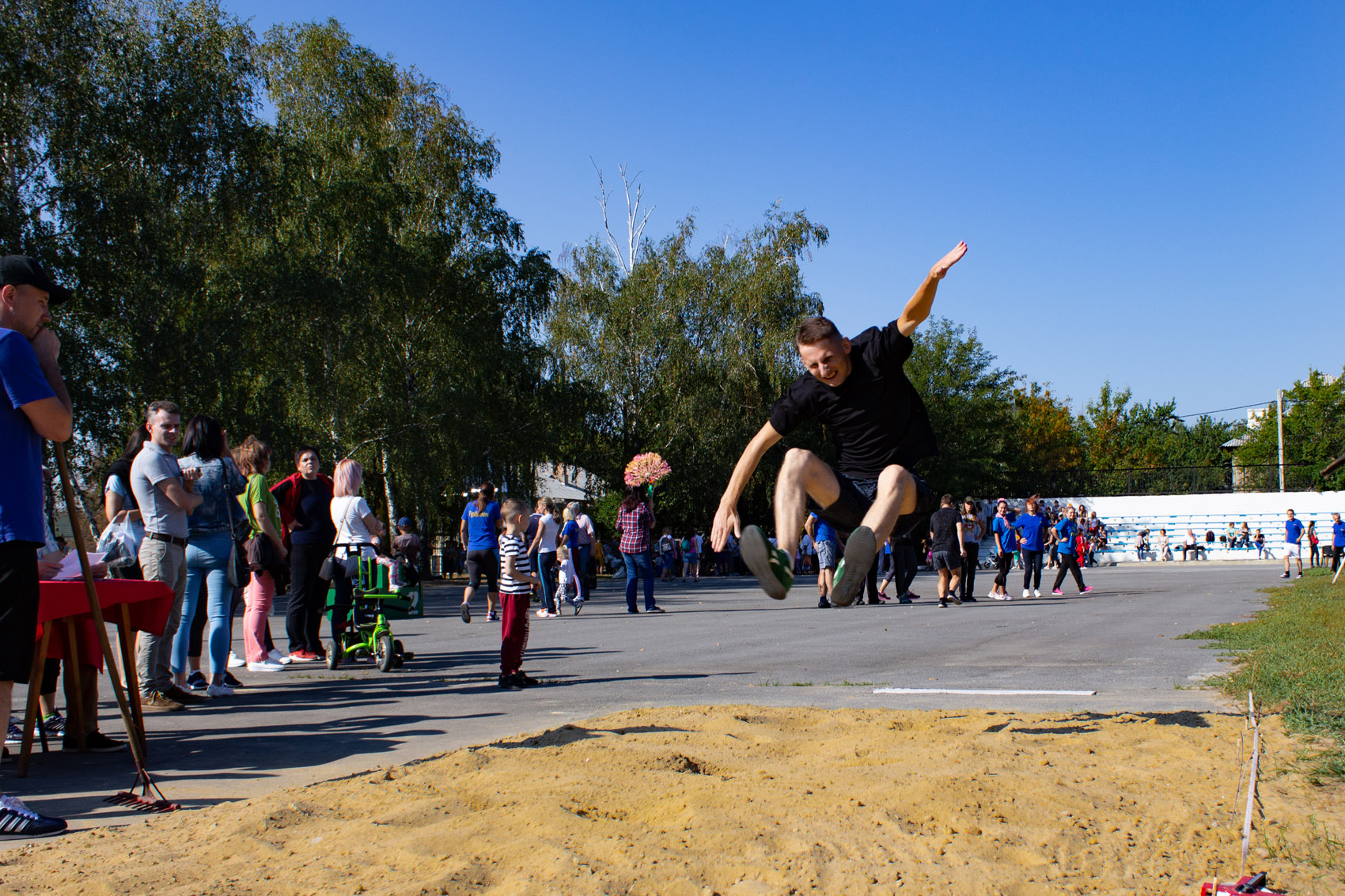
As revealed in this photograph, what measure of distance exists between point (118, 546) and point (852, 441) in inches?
187

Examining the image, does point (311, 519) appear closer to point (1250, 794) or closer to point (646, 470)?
point (1250, 794)

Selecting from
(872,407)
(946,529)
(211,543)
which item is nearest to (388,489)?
(946,529)

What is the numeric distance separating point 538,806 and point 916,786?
5.19ft

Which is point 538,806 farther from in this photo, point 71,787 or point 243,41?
point 243,41

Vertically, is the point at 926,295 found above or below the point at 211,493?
above

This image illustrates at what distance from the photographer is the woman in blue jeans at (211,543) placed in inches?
299

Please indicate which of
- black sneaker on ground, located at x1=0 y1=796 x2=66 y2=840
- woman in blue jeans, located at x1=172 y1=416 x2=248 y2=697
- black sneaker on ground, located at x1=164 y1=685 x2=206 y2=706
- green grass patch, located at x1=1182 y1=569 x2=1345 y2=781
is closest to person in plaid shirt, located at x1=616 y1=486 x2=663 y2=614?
green grass patch, located at x1=1182 y1=569 x2=1345 y2=781

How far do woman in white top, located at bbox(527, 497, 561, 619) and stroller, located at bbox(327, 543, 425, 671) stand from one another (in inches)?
248

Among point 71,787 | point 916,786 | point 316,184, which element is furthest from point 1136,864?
point 316,184

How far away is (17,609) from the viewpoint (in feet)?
13.8

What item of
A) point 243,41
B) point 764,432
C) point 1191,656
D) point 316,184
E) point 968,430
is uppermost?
point 243,41

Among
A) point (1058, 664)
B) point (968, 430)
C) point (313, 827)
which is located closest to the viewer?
point (313, 827)

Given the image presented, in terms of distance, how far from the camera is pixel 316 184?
1150 inches

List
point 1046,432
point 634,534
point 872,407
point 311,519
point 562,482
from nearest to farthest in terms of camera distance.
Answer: point 872,407 → point 311,519 → point 634,534 → point 562,482 → point 1046,432
